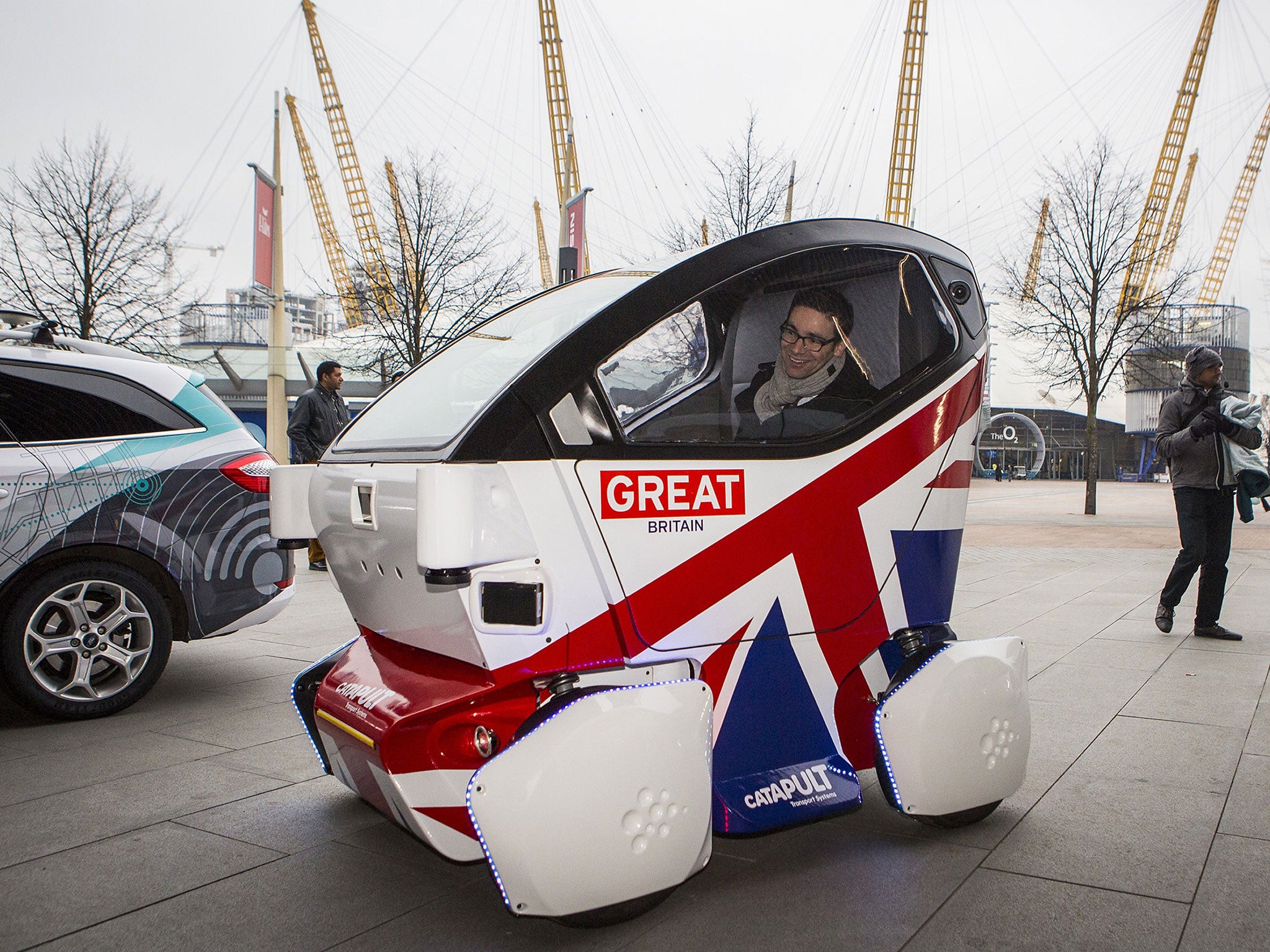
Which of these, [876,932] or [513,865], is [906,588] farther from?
[513,865]

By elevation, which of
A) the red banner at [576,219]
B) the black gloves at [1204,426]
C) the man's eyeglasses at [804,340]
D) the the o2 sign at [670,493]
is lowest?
the the o2 sign at [670,493]

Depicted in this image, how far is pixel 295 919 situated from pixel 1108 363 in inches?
1052

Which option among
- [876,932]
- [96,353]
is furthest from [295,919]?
[96,353]

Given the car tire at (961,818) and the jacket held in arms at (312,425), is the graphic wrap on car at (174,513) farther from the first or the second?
the jacket held in arms at (312,425)

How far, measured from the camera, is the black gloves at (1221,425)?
6.32m

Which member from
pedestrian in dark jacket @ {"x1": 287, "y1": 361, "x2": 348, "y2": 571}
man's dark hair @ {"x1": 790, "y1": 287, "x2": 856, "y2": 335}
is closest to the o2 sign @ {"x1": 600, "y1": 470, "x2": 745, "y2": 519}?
man's dark hair @ {"x1": 790, "y1": 287, "x2": 856, "y2": 335}

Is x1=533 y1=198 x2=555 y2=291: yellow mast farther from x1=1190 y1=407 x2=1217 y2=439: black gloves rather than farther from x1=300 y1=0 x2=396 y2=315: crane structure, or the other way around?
x1=1190 y1=407 x2=1217 y2=439: black gloves

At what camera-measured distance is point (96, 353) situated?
5.28 meters

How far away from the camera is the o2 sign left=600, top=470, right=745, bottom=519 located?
259cm

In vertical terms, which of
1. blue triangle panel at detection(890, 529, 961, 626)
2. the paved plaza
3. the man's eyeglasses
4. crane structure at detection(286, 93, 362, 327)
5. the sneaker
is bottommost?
the sneaker

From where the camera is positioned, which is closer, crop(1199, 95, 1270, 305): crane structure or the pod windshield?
the pod windshield

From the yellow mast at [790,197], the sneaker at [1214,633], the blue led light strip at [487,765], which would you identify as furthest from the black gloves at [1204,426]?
the yellow mast at [790,197]

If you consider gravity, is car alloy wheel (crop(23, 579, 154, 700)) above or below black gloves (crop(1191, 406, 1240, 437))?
below

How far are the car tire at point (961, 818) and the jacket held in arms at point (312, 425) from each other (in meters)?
7.24
